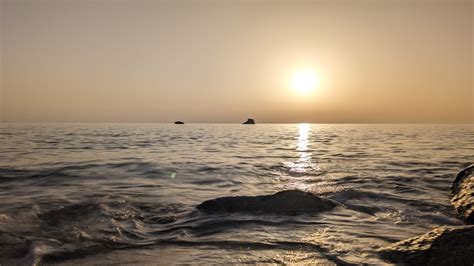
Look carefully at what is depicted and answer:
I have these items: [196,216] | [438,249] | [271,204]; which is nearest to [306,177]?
[271,204]

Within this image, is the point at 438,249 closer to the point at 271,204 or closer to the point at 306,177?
the point at 271,204

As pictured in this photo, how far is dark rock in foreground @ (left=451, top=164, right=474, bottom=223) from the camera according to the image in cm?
764

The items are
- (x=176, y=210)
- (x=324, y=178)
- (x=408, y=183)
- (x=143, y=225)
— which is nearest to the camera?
(x=143, y=225)

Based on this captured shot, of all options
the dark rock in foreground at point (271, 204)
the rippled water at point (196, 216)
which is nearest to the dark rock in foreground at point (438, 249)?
the rippled water at point (196, 216)

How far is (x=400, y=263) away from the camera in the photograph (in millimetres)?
4938

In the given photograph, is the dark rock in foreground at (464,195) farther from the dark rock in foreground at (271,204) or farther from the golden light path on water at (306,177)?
the golden light path on water at (306,177)

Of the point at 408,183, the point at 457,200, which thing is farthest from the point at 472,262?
the point at 408,183

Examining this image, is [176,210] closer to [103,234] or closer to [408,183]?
[103,234]

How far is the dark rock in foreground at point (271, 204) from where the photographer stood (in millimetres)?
8500

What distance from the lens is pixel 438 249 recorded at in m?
4.91

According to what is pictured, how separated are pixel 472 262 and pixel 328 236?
7.68 ft

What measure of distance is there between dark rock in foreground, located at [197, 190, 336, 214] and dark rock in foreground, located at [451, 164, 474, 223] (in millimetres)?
2864

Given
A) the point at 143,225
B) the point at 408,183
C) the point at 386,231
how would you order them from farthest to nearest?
the point at 408,183 → the point at 143,225 → the point at 386,231

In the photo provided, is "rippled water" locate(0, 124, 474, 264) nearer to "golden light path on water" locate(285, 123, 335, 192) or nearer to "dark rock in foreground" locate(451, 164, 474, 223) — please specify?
"golden light path on water" locate(285, 123, 335, 192)
